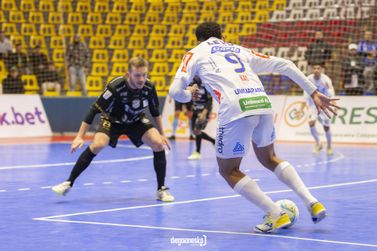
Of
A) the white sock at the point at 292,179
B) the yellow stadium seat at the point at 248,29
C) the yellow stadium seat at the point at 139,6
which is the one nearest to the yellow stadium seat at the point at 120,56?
the yellow stadium seat at the point at 139,6

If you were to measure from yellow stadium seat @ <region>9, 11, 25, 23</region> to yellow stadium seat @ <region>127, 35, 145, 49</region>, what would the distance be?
Result: 391cm

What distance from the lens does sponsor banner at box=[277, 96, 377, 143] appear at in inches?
811

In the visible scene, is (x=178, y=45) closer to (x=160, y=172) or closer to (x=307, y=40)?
(x=307, y=40)

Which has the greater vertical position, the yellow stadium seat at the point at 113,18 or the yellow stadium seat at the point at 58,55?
the yellow stadium seat at the point at 113,18

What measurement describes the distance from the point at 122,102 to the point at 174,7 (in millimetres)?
18975

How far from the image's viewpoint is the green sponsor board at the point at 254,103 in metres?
7.49

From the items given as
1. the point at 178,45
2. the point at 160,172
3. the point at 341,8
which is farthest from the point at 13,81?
the point at 160,172

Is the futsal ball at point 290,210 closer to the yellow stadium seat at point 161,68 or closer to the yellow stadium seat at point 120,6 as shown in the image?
the yellow stadium seat at point 161,68

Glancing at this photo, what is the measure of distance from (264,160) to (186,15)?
20840mm

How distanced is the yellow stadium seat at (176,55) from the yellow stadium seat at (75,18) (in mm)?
3722

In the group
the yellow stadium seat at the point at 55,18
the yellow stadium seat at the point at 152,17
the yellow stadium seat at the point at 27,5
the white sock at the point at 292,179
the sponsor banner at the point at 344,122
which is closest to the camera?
the white sock at the point at 292,179

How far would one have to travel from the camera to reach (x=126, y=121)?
33.6ft

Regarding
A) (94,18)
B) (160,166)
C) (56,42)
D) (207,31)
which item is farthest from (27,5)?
(207,31)

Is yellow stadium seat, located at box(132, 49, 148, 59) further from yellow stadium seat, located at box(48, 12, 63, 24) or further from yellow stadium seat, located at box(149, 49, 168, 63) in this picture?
yellow stadium seat, located at box(48, 12, 63, 24)
